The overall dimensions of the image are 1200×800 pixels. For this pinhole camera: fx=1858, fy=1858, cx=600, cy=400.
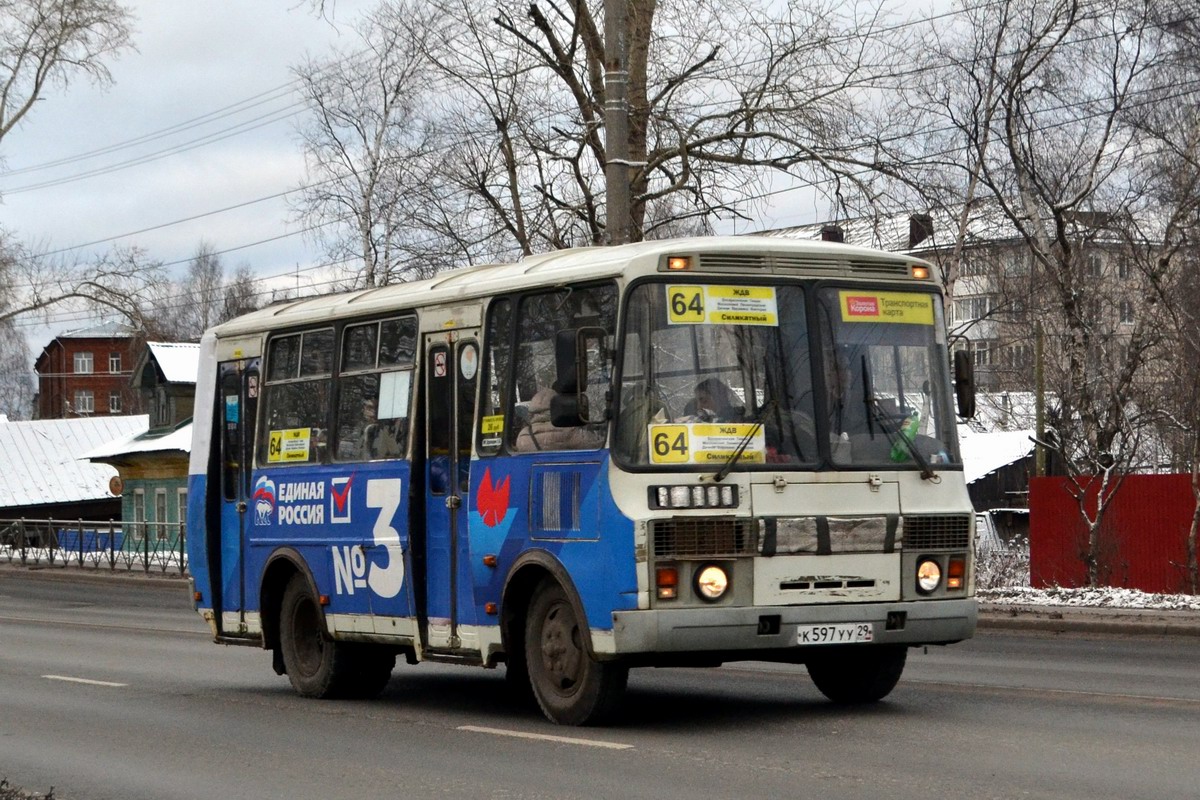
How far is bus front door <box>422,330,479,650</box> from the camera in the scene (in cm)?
1227

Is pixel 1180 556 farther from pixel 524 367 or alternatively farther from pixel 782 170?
pixel 524 367

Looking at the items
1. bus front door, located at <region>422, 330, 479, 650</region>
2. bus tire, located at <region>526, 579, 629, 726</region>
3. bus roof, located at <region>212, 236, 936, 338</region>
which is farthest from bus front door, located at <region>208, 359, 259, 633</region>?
bus tire, located at <region>526, 579, 629, 726</region>

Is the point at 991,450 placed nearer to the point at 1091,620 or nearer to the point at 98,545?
the point at 98,545

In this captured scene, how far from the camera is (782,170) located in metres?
26.1

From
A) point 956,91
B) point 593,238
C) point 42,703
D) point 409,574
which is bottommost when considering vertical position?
point 42,703

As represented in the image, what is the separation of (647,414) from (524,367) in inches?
53.6

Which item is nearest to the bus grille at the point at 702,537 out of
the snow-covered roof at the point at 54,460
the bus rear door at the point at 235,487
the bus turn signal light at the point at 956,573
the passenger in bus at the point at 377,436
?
the bus turn signal light at the point at 956,573

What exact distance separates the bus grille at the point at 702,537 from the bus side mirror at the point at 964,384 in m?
1.79

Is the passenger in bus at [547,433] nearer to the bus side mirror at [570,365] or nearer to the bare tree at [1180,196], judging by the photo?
the bus side mirror at [570,365]

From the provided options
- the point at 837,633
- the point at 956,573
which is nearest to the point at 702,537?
the point at 837,633

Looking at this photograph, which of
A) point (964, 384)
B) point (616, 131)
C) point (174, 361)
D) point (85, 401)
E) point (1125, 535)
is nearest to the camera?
point (964, 384)

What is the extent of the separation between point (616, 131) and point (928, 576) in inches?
365

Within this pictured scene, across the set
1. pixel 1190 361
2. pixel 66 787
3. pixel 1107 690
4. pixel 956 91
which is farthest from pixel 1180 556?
pixel 66 787

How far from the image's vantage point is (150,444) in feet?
192
